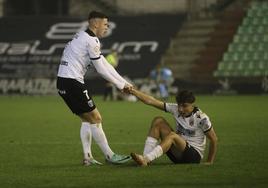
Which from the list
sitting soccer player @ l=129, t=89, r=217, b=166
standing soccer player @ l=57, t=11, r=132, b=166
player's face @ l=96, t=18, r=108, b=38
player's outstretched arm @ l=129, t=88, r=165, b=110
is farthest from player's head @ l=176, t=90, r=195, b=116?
player's face @ l=96, t=18, r=108, b=38

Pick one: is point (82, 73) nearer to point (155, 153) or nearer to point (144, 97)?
point (144, 97)

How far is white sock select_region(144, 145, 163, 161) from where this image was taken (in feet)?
34.8

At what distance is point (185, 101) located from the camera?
1059 centimetres

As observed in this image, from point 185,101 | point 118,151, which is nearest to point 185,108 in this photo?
point 185,101

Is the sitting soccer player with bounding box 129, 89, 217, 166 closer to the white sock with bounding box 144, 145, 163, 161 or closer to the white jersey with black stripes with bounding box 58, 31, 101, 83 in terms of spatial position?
the white sock with bounding box 144, 145, 163, 161

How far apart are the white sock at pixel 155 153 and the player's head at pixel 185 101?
55 centimetres

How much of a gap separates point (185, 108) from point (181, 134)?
0.50 m

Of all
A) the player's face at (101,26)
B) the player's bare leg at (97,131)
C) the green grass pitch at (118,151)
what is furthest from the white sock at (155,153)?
the player's face at (101,26)

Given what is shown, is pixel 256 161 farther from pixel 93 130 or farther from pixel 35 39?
pixel 35 39

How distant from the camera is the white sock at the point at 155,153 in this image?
10602 mm

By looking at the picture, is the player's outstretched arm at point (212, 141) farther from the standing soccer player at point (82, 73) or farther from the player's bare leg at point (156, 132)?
the standing soccer player at point (82, 73)

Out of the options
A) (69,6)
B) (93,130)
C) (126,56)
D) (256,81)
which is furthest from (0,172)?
(69,6)

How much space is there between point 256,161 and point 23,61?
90.9 feet

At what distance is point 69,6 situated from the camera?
4103 cm
